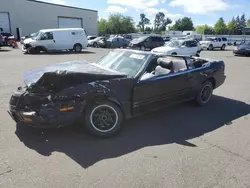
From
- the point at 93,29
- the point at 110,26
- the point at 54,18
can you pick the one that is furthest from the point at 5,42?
the point at 110,26

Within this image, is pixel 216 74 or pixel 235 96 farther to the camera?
pixel 235 96

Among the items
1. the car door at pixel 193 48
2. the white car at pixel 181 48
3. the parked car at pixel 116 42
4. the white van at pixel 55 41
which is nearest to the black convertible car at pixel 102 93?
the white car at pixel 181 48

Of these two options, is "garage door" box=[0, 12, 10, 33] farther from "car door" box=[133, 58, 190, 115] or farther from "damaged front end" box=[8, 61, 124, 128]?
"car door" box=[133, 58, 190, 115]

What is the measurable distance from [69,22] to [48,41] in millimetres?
32384

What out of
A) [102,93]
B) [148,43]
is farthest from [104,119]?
[148,43]

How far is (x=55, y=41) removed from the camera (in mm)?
20141

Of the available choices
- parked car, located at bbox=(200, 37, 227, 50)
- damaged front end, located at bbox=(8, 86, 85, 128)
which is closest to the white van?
parked car, located at bbox=(200, 37, 227, 50)

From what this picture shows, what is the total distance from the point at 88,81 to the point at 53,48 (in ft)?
58.1

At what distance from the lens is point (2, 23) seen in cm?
4125

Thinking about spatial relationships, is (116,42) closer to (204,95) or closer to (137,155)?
(204,95)

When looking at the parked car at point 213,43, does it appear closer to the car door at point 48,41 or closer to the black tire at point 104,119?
the car door at point 48,41

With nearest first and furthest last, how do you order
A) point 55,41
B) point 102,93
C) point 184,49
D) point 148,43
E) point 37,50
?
1. point 102,93
2. point 184,49
3. point 37,50
4. point 55,41
5. point 148,43

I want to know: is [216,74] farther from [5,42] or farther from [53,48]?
[5,42]

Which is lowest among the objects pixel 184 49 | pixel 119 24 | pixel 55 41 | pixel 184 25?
pixel 184 49
